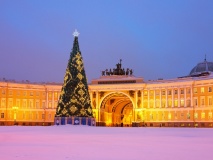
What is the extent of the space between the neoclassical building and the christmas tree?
31.9m

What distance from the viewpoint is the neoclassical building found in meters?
94.1

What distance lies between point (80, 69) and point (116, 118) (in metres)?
48.5

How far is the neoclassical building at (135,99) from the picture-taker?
94125mm

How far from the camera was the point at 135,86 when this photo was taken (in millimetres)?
104375

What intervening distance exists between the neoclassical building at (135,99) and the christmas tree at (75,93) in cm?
3186

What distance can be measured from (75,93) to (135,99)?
3791 centimetres

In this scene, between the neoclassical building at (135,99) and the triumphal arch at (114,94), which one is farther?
the triumphal arch at (114,94)
